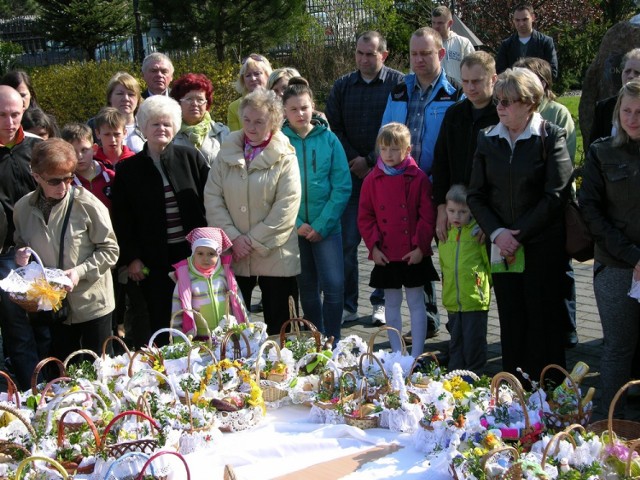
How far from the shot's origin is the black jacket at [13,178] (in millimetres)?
5352

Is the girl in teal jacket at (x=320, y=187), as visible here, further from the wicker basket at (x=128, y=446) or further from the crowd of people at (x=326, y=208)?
the wicker basket at (x=128, y=446)

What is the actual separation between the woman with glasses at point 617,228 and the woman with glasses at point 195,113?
2.95 meters

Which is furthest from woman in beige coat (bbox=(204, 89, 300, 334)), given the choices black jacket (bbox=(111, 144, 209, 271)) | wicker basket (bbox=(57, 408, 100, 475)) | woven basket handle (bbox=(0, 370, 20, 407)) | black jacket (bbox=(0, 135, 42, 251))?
wicker basket (bbox=(57, 408, 100, 475))

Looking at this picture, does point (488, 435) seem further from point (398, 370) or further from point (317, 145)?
point (317, 145)

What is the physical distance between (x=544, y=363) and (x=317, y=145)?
2205mm

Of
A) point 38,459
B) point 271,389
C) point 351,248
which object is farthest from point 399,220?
point 38,459

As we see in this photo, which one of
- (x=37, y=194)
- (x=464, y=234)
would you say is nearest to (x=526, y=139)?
(x=464, y=234)

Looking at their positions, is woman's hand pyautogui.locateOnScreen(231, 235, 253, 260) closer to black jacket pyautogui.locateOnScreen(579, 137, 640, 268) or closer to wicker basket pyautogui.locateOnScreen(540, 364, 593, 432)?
black jacket pyautogui.locateOnScreen(579, 137, 640, 268)

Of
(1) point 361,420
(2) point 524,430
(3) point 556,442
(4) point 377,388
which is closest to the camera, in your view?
(3) point 556,442

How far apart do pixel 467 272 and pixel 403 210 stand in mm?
633

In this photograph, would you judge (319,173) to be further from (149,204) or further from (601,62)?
(601,62)

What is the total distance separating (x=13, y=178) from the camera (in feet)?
17.7

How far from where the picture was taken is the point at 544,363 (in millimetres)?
4992

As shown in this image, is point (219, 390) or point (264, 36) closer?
point (219, 390)
